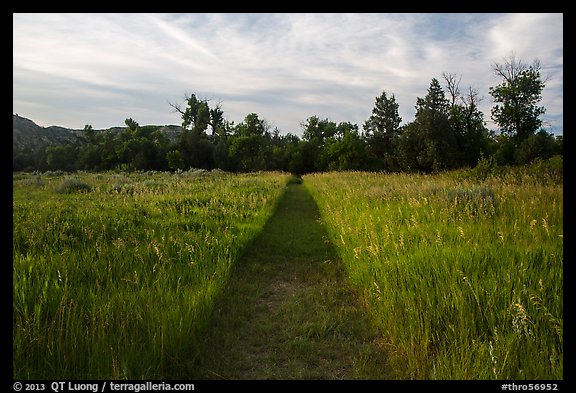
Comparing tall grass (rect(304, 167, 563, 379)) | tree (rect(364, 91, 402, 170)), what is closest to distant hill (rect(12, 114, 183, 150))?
tree (rect(364, 91, 402, 170))

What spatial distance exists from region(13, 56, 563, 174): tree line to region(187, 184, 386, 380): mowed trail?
53.7ft

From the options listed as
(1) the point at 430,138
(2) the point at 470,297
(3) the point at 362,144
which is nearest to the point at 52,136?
(3) the point at 362,144

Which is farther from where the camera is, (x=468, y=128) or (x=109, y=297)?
(x=468, y=128)

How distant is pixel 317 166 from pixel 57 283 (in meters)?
63.4

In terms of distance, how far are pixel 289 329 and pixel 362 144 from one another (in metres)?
60.6

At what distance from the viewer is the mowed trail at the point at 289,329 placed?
10.5 ft

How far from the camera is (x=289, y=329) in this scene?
3988 millimetres

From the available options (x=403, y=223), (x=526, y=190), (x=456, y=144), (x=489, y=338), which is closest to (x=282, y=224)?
(x=403, y=223)

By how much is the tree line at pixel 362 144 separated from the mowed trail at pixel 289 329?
53.7 ft

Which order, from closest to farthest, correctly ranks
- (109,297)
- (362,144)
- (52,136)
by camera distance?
1. (109,297)
2. (362,144)
3. (52,136)

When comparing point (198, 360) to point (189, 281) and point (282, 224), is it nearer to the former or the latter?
point (189, 281)

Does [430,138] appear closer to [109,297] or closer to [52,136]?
[109,297]
